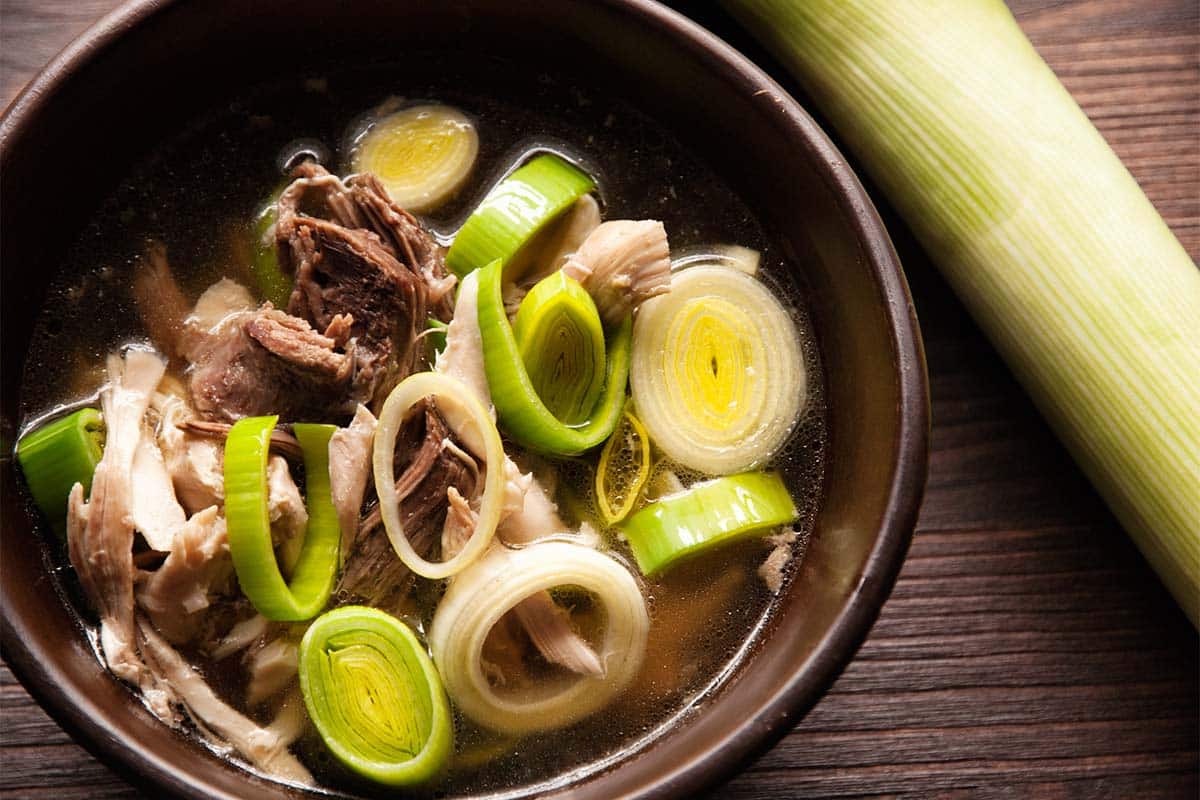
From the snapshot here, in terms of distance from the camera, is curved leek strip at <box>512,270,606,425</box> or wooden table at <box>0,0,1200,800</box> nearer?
curved leek strip at <box>512,270,606,425</box>

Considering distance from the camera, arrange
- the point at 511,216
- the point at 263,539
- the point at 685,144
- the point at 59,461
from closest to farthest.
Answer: the point at 263,539 < the point at 59,461 < the point at 511,216 < the point at 685,144

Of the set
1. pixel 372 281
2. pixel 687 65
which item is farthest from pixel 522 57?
pixel 372 281

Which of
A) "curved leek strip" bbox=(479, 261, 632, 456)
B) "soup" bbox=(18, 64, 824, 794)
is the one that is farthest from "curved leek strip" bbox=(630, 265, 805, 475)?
"curved leek strip" bbox=(479, 261, 632, 456)

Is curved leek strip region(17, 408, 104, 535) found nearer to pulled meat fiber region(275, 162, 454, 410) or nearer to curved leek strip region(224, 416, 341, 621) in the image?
curved leek strip region(224, 416, 341, 621)

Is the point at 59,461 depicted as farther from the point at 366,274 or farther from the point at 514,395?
the point at 514,395

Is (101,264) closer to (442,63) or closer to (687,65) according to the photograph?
(442,63)

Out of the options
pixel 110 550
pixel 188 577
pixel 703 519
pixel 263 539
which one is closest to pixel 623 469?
pixel 703 519
